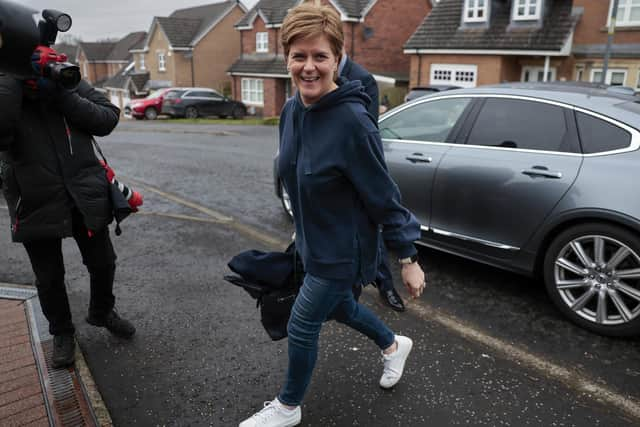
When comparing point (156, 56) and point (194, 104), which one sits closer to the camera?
point (194, 104)

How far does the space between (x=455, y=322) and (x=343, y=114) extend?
218 cm

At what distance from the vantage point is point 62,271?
9.98 ft

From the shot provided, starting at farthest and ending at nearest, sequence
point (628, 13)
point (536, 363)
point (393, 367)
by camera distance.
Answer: point (628, 13)
point (536, 363)
point (393, 367)

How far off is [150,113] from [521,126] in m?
27.2

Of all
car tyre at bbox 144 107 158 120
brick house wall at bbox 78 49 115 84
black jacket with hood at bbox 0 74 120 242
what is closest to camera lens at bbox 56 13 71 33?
black jacket with hood at bbox 0 74 120 242

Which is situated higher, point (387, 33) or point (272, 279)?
point (387, 33)

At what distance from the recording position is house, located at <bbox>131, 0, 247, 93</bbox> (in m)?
41.8

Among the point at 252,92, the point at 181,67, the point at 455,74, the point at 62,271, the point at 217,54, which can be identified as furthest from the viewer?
the point at 217,54

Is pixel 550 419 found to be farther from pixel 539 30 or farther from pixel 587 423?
pixel 539 30

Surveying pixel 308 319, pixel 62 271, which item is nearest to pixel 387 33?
pixel 62 271

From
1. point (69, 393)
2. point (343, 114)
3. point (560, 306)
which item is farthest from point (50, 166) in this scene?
point (560, 306)

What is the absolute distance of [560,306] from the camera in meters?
3.71

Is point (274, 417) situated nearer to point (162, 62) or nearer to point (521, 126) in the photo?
point (521, 126)

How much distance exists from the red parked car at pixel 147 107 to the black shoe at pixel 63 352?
2693 cm
